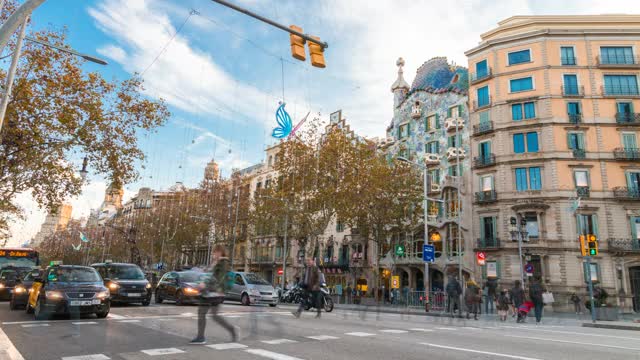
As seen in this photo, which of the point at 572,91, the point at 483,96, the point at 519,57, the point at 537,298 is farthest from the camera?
the point at 483,96

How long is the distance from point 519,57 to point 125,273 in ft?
113

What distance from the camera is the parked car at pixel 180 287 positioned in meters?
18.4

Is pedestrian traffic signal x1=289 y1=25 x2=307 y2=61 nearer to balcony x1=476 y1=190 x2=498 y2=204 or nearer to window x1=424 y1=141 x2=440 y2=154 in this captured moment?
balcony x1=476 y1=190 x2=498 y2=204

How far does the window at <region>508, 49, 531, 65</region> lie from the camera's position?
1419 inches

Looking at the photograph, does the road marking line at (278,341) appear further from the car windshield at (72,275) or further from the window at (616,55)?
the window at (616,55)

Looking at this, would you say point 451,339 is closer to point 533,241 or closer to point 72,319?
point 72,319

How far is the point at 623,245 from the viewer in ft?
102

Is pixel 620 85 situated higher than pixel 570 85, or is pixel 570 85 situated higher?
pixel 570 85

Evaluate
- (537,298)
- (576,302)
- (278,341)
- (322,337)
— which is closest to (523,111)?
(576,302)

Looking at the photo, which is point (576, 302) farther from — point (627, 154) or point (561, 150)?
point (627, 154)

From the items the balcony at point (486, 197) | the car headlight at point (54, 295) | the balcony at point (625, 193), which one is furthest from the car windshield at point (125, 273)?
the balcony at point (625, 193)

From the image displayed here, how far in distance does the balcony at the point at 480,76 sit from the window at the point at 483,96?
31.5 inches

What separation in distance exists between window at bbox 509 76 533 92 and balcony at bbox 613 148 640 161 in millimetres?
8157

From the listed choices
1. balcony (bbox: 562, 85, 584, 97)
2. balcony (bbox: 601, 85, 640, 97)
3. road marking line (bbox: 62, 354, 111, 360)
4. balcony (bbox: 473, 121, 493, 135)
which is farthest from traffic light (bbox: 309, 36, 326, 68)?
balcony (bbox: 601, 85, 640, 97)
